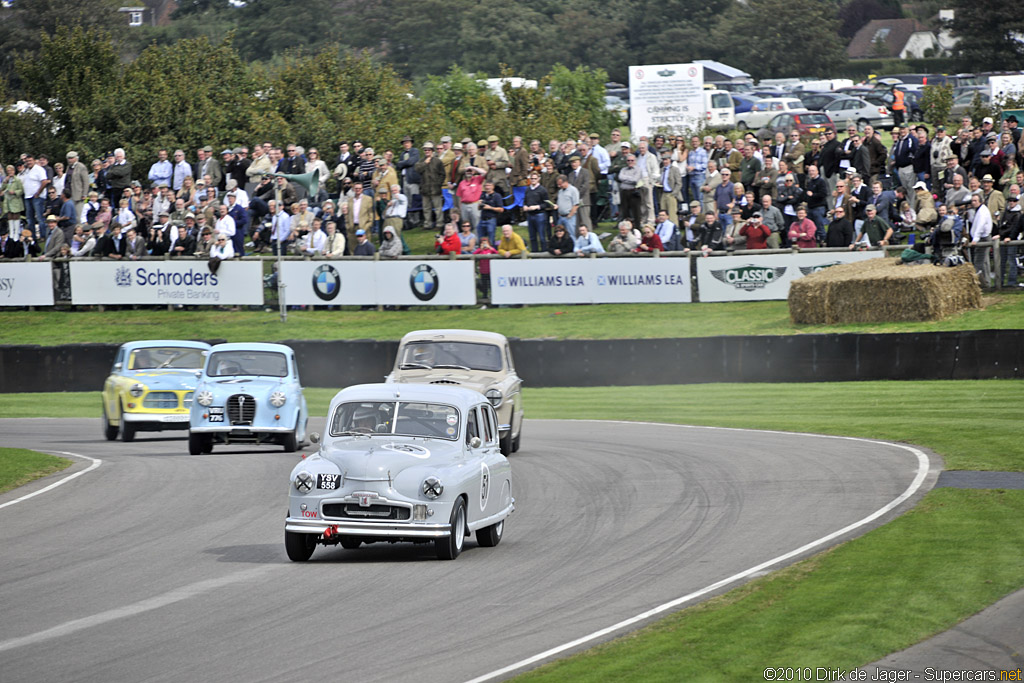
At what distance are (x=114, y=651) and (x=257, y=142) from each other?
35.6m

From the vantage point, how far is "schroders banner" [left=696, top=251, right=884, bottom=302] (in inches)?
Result: 1161

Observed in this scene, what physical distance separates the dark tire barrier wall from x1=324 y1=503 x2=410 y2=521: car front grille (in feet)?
50.5

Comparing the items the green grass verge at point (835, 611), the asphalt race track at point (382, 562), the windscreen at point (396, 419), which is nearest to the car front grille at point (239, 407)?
the asphalt race track at point (382, 562)

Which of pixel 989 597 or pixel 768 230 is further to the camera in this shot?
pixel 768 230

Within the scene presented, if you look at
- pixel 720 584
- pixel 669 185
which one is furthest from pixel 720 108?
pixel 720 584

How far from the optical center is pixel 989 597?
9891 millimetres

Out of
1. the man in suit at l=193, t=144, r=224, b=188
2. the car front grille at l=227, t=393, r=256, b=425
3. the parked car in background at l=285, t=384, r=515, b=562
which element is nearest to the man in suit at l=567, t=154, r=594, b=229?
the man in suit at l=193, t=144, r=224, b=188

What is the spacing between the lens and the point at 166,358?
71.3ft

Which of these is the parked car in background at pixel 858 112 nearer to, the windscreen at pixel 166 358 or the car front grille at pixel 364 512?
the windscreen at pixel 166 358

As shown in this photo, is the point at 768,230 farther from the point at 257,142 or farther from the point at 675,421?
the point at 257,142

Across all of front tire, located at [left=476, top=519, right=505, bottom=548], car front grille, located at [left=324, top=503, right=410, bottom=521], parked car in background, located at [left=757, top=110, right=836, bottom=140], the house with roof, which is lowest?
front tire, located at [left=476, top=519, right=505, bottom=548]

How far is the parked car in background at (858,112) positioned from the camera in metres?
59.8

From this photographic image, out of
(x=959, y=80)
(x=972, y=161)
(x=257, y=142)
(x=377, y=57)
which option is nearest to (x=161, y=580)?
(x=972, y=161)

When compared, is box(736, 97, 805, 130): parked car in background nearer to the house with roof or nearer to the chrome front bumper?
the chrome front bumper
